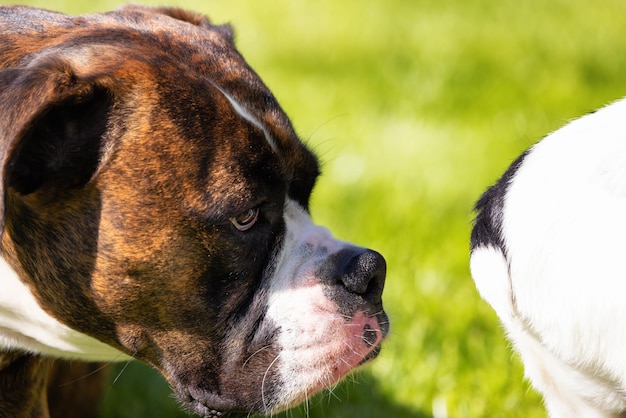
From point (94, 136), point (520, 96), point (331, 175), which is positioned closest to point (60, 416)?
point (94, 136)

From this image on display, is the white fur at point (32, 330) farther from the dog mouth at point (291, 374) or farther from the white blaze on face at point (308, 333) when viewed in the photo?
the white blaze on face at point (308, 333)

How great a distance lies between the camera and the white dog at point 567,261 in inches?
102

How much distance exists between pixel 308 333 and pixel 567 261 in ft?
3.31

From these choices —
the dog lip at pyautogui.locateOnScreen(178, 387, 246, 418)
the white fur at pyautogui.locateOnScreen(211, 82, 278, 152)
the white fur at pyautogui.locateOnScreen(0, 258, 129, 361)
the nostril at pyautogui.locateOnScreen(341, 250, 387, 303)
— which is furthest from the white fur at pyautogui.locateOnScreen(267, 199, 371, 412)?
the white fur at pyautogui.locateOnScreen(0, 258, 129, 361)

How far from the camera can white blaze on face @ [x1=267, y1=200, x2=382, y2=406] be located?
130 inches

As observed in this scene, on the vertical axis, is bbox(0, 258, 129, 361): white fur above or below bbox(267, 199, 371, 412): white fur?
below

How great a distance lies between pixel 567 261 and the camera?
106 inches

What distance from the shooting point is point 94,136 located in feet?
10.4

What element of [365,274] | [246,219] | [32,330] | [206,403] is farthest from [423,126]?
[32,330]

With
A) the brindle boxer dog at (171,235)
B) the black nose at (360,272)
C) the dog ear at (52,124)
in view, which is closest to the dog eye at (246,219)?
the brindle boxer dog at (171,235)

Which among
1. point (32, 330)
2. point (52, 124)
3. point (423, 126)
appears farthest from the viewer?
point (423, 126)

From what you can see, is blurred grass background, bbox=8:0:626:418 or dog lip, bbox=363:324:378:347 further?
blurred grass background, bbox=8:0:626:418

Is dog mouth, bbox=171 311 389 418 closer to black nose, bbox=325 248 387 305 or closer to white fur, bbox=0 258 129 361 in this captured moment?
black nose, bbox=325 248 387 305

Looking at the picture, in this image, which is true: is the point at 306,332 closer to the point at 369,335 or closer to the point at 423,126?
the point at 369,335
